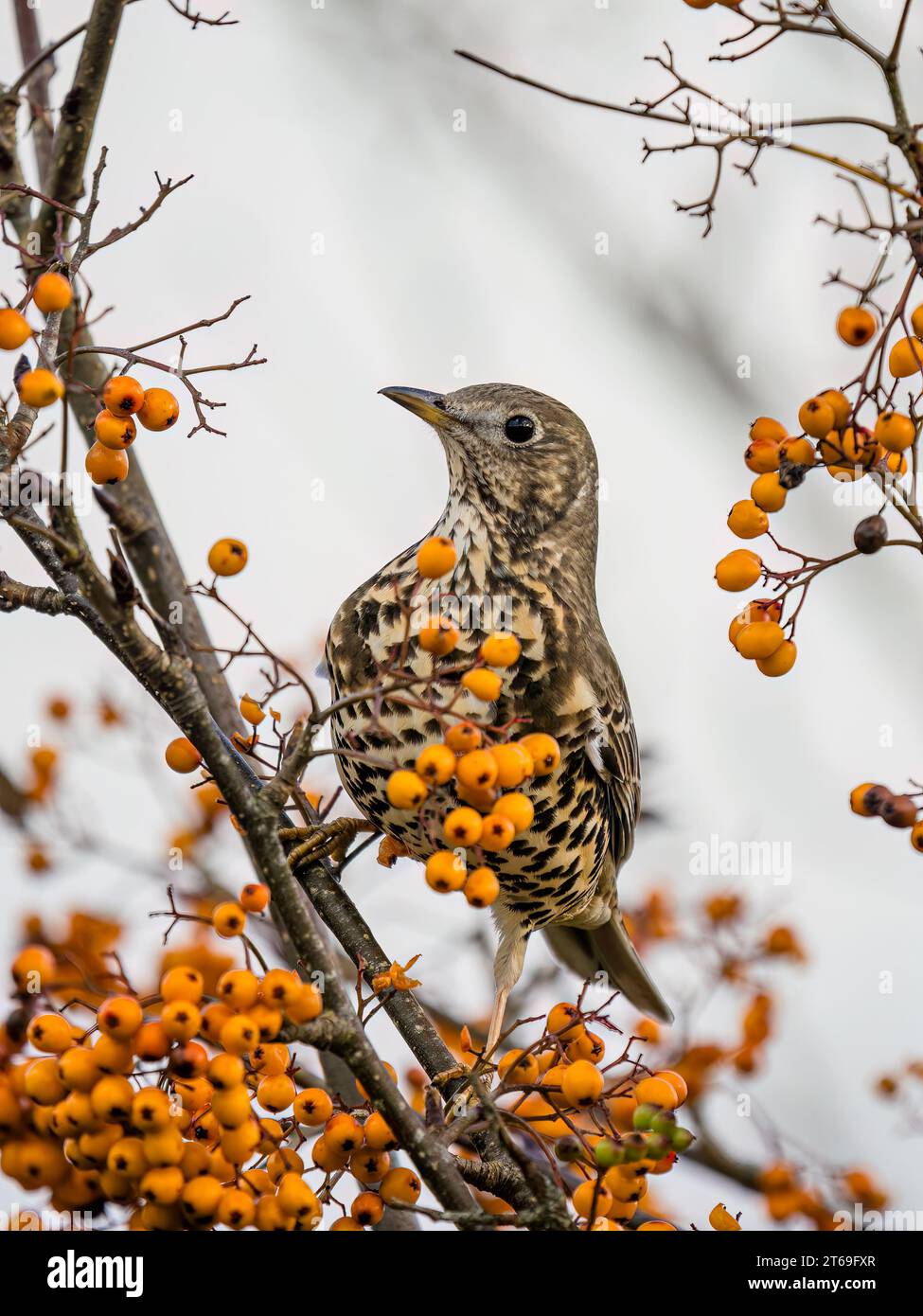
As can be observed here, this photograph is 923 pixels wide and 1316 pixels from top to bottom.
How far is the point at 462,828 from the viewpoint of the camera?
2234 mm

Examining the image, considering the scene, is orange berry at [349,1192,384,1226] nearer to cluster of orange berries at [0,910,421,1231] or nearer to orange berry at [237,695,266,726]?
cluster of orange berries at [0,910,421,1231]

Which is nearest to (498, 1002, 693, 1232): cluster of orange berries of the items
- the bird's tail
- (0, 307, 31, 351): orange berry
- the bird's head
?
(0, 307, 31, 351): orange berry

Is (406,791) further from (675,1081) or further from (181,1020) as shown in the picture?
(675,1081)

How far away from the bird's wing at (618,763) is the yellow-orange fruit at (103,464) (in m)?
1.68

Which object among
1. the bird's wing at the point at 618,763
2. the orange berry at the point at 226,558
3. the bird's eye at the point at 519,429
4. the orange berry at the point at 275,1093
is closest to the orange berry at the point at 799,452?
the orange berry at the point at 226,558

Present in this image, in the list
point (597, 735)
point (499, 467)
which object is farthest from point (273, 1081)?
point (499, 467)

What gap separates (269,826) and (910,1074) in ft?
9.61

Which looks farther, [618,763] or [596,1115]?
[618,763]

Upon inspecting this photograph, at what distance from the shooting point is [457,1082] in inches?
118

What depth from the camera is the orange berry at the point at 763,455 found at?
2.37 metres

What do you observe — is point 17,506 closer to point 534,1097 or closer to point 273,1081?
point 273,1081

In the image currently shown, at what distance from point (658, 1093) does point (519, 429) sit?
7.12 ft

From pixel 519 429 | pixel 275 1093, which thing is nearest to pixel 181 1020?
pixel 275 1093

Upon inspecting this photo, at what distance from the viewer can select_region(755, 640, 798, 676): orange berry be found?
247cm
